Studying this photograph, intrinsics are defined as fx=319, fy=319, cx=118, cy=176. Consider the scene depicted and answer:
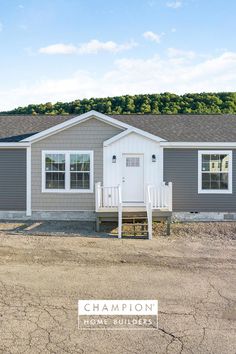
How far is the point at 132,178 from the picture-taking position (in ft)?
41.8

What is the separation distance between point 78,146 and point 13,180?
3.02 metres

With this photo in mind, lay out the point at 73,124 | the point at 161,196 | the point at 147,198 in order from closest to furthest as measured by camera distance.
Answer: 1. the point at 147,198
2. the point at 161,196
3. the point at 73,124

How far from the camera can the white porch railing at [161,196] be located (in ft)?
37.4

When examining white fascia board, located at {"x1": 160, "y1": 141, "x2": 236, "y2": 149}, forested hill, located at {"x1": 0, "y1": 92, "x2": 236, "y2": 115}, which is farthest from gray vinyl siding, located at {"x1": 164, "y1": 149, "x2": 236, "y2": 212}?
forested hill, located at {"x1": 0, "y1": 92, "x2": 236, "y2": 115}

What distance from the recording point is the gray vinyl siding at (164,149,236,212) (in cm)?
1275

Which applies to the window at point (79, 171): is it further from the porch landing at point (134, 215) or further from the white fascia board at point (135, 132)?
the porch landing at point (134, 215)

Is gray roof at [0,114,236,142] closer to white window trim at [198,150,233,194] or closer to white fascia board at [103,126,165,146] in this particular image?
white window trim at [198,150,233,194]

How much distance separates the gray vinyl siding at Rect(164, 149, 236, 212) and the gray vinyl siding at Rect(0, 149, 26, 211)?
5.81 m

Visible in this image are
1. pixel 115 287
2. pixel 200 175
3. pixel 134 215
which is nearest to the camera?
pixel 115 287

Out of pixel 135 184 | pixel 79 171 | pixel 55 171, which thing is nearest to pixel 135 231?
pixel 135 184

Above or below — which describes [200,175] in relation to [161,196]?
above

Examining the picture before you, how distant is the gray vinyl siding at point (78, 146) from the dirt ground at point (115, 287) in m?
1.97

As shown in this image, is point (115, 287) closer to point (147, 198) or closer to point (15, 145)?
point (147, 198)

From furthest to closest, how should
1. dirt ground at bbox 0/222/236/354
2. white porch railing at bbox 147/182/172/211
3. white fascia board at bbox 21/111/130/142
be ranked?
white fascia board at bbox 21/111/130/142
white porch railing at bbox 147/182/172/211
dirt ground at bbox 0/222/236/354
